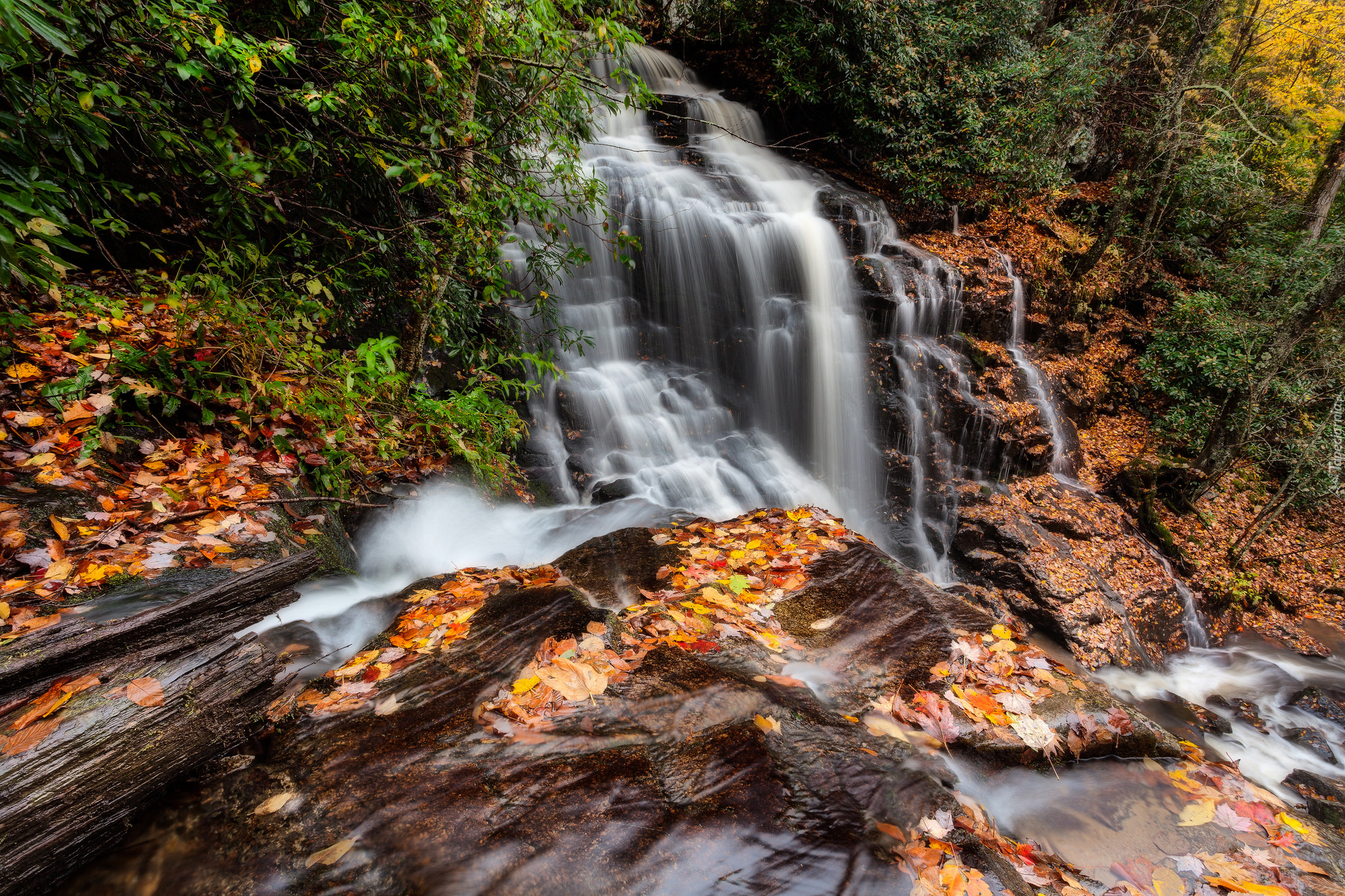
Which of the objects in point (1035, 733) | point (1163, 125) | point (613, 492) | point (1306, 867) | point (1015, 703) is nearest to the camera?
point (1306, 867)

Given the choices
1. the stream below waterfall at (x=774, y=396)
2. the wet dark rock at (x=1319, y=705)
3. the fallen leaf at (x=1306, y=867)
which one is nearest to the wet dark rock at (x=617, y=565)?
the stream below waterfall at (x=774, y=396)

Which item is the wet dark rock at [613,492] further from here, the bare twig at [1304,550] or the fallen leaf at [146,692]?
the bare twig at [1304,550]

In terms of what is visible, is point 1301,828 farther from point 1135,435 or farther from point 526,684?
point 1135,435

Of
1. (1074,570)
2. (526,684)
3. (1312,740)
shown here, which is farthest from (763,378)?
(1312,740)

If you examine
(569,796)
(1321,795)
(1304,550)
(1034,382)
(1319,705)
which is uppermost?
(569,796)

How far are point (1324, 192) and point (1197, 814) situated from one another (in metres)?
14.5

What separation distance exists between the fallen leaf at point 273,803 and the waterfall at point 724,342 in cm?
533


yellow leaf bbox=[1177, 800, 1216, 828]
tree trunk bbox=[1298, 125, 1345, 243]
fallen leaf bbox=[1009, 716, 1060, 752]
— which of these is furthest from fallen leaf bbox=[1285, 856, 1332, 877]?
tree trunk bbox=[1298, 125, 1345, 243]

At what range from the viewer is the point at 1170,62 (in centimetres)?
1177

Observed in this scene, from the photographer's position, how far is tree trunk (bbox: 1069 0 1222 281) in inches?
326

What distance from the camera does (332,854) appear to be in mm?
1580

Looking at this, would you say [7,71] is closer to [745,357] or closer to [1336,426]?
[745,357]

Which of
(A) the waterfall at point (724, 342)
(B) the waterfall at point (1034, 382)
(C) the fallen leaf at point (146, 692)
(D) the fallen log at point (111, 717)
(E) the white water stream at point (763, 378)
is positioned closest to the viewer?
(D) the fallen log at point (111, 717)

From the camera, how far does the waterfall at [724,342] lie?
289 inches
